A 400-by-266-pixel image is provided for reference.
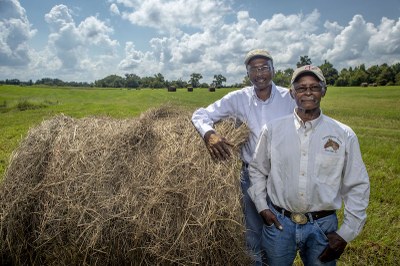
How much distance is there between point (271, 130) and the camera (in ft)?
10.5

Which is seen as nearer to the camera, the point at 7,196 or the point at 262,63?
the point at 262,63

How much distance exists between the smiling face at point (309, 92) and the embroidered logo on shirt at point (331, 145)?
0.32m

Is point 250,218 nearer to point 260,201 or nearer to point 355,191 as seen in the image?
point 260,201

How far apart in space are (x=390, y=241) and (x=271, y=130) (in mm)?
3167

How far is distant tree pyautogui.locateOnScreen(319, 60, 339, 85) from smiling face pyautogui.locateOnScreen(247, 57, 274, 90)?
337ft

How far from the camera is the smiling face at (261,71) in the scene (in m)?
3.72

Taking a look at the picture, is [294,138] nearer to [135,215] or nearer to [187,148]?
[187,148]

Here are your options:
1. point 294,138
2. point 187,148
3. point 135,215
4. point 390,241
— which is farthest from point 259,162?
point 390,241

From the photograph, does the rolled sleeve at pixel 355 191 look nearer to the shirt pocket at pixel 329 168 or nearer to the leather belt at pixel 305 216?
the shirt pocket at pixel 329 168

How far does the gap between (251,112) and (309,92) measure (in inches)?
40.5

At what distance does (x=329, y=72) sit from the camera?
10306 cm

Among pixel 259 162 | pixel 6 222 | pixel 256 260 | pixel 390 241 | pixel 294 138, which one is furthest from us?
pixel 390 241

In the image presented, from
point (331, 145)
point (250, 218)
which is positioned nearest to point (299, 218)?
point (331, 145)

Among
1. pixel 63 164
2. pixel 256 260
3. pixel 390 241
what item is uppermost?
pixel 63 164
